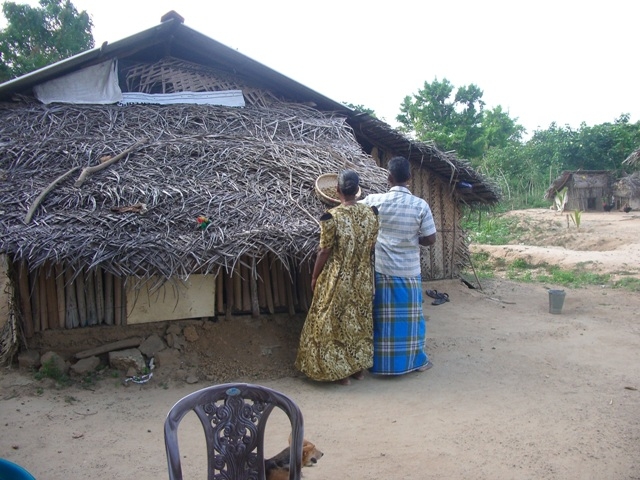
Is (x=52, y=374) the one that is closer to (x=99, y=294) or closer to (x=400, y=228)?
(x=99, y=294)

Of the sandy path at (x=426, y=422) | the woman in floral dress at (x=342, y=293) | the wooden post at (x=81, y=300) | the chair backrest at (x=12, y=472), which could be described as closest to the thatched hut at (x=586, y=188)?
the sandy path at (x=426, y=422)

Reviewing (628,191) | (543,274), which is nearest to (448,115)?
(628,191)

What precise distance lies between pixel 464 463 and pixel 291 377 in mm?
1942

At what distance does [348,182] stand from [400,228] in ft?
2.11

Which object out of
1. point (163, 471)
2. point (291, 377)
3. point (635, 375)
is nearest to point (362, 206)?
point (291, 377)

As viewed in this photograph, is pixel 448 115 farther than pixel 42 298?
Yes

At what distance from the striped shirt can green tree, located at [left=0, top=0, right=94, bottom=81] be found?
41.5 feet

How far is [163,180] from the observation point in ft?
17.4

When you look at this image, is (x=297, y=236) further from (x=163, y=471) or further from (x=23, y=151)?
(x=23, y=151)

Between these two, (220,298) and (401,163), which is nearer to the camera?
(401,163)

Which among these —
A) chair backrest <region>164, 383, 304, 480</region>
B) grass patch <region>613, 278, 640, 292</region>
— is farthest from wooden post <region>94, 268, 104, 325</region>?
grass patch <region>613, 278, 640, 292</region>

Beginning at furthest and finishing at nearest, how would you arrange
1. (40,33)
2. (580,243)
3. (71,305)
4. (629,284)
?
(580,243)
(40,33)
(629,284)
(71,305)

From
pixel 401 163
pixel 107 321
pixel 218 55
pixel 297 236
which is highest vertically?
pixel 218 55

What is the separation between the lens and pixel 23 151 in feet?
17.9
